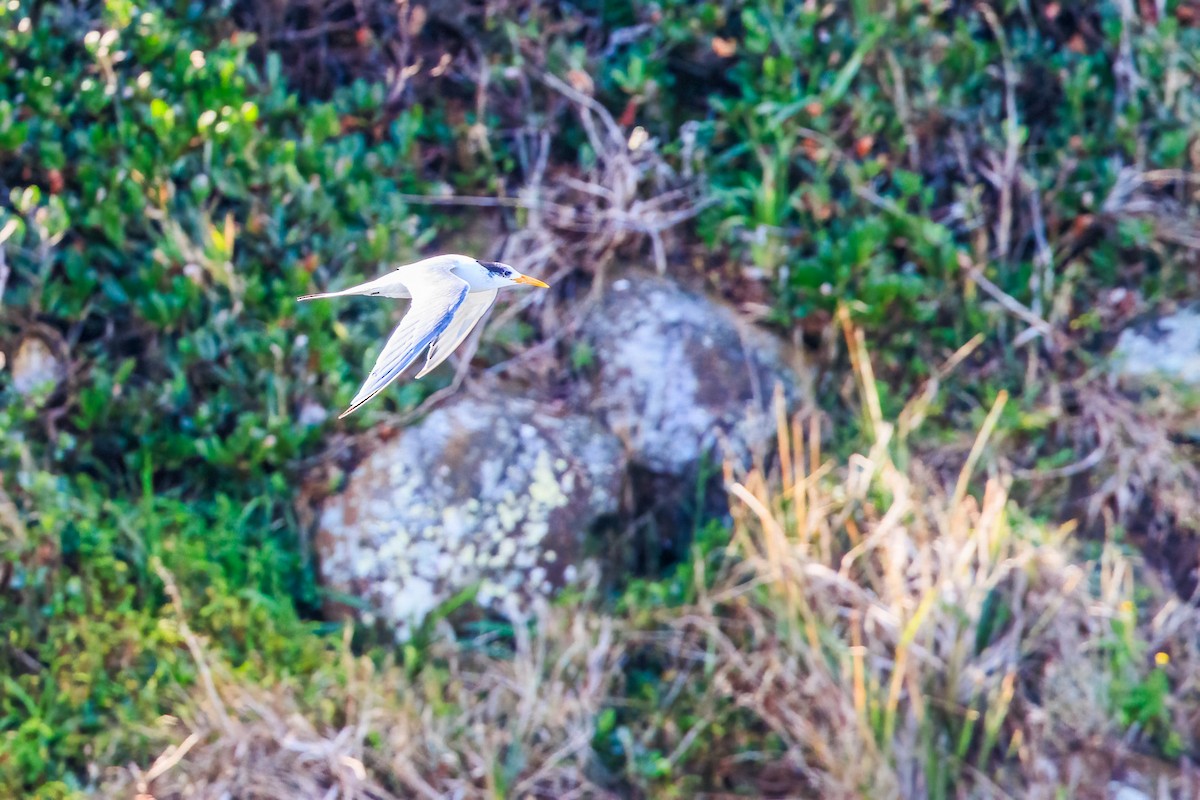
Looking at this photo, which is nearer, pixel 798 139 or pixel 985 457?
pixel 985 457

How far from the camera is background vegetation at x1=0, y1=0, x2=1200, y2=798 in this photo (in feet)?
11.8

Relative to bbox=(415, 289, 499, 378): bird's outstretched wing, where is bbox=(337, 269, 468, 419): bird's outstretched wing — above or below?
above

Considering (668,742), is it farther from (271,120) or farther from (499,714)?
(271,120)

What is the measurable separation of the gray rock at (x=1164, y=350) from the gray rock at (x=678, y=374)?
35.4 inches

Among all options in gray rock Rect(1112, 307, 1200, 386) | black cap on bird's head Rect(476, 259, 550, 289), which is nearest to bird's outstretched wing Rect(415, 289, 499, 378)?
→ black cap on bird's head Rect(476, 259, 550, 289)

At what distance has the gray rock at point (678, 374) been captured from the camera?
13.7 ft

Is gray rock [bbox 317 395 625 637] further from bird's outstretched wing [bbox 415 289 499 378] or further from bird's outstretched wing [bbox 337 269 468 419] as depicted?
bird's outstretched wing [bbox 337 269 468 419]

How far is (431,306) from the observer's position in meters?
2.38

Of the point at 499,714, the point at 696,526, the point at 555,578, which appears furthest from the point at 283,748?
the point at 696,526

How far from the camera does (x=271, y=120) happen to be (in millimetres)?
4223

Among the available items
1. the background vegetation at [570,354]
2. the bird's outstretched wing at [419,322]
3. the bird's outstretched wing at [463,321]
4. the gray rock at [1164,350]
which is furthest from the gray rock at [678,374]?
the bird's outstretched wing at [419,322]

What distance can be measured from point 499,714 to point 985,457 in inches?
56.9

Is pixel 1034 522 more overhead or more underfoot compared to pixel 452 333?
more underfoot

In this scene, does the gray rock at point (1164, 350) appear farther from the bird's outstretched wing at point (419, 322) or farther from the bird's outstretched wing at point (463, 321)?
the bird's outstretched wing at point (419, 322)
